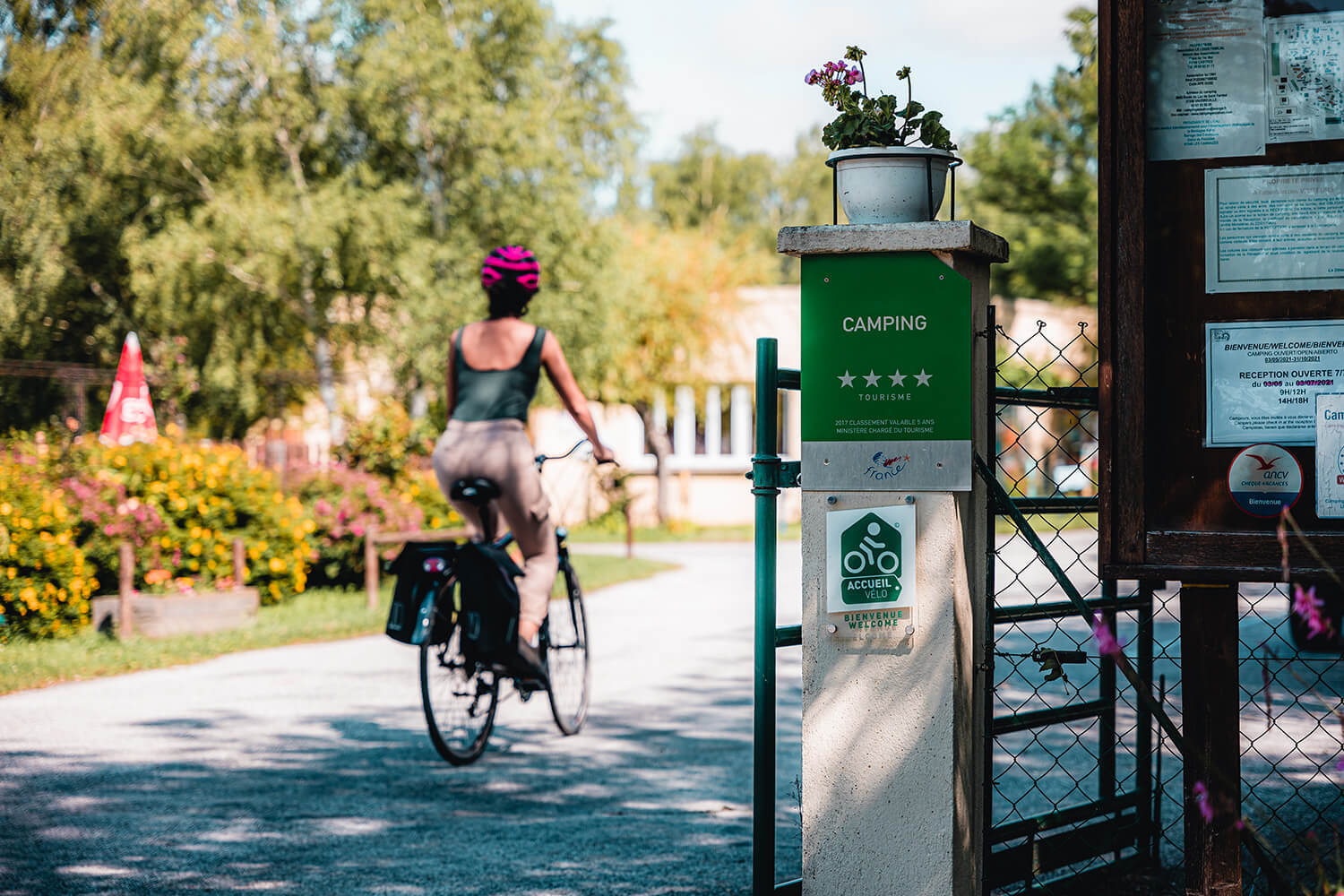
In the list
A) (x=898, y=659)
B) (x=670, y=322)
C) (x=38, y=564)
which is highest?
(x=670, y=322)

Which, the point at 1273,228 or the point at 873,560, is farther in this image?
the point at 873,560

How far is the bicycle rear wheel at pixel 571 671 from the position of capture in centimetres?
709

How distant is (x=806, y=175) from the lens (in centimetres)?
6662

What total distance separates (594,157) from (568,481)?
763cm

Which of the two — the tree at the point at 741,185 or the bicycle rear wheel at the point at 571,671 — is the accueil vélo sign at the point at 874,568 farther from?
the tree at the point at 741,185

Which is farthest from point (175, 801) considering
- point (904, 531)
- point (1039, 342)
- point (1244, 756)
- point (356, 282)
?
point (1039, 342)

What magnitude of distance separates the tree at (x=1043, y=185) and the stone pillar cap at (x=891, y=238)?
3665 centimetres

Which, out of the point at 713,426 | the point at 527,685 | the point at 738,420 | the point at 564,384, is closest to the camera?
the point at 564,384

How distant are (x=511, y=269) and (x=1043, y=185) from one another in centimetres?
3646

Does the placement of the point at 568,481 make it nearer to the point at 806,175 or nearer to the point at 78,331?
the point at 78,331

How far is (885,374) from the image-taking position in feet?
11.7

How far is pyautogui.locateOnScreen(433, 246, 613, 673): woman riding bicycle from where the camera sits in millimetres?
6273

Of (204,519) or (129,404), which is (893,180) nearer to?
(204,519)

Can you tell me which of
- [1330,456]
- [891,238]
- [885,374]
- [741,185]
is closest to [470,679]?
[885,374]
